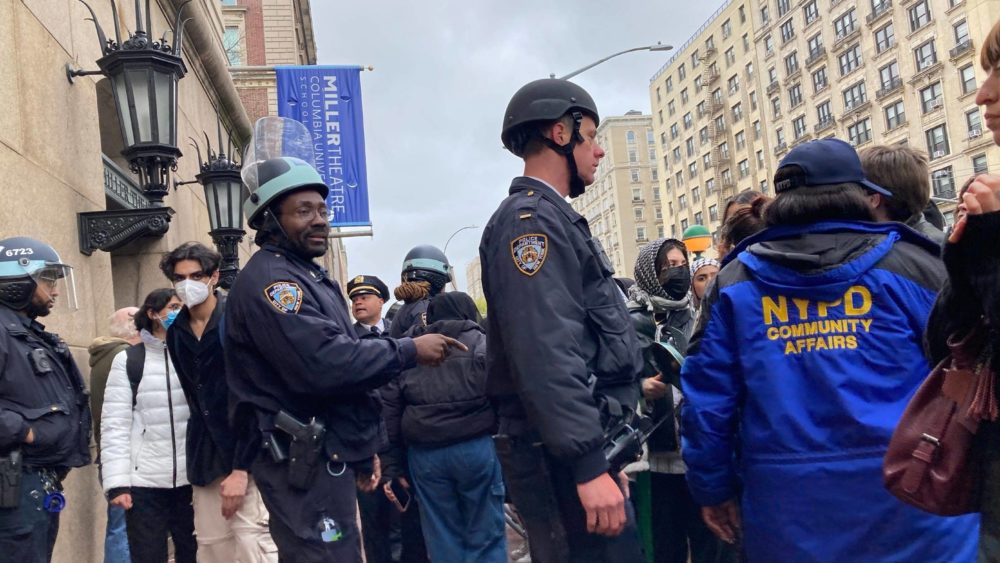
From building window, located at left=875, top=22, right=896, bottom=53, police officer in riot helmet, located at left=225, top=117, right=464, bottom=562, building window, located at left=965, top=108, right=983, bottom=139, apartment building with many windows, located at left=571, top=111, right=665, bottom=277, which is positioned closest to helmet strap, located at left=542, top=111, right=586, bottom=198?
police officer in riot helmet, located at left=225, top=117, right=464, bottom=562

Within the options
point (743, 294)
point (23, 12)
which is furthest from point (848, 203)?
point (23, 12)

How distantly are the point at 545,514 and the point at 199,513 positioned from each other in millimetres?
2428

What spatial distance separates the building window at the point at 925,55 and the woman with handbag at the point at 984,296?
187 ft

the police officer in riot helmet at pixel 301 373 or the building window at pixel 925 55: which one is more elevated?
the building window at pixel 925 55

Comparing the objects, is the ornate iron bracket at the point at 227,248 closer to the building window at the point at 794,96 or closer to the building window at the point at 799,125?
the building window at the point at 799,125

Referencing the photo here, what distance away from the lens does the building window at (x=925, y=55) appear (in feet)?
169

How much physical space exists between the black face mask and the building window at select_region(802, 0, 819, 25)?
6872 cm

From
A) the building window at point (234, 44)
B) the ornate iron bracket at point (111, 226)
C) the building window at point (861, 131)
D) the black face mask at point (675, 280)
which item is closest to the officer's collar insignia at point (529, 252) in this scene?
the black face mask at point (675, 280)

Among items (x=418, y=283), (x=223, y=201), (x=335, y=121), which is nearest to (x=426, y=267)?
(x=418, y=283)

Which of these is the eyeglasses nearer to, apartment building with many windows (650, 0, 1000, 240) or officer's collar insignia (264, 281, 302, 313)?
officer's collar insignia (264, 281, 302, 313)

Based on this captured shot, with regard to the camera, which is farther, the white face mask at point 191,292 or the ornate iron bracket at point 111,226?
the ornate iron bracket at point 111,226

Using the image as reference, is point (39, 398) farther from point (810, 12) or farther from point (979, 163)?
point (810, 12)

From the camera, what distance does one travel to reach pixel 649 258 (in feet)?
15.3

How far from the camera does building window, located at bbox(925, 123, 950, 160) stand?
5019 cm
